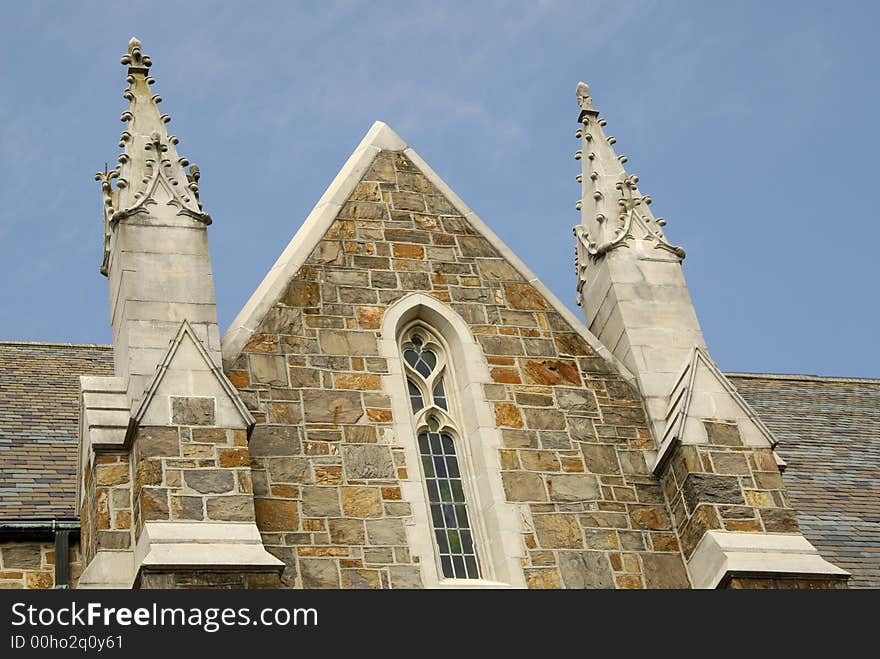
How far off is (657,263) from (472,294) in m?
2.08

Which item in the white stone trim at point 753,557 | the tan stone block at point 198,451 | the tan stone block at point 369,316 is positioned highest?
the tan stone block at point 369,316

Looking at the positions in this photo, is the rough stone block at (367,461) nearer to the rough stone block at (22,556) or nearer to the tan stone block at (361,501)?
the tan stone block at (361,501)

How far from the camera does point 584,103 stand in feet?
59.3

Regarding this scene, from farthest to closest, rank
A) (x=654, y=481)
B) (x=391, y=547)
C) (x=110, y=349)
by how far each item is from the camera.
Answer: (x=110, y=349)
(x=654, y=481)
(x=391, y=547)

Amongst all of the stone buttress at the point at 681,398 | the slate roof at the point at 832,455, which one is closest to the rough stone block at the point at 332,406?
the stone buttress at the point at 681,398

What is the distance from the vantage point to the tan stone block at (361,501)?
14.1 meters

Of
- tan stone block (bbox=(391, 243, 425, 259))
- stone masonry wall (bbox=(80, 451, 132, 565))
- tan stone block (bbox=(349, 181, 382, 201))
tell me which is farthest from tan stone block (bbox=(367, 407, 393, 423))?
tan stone block (bbox=(349, 181, 382, 201))

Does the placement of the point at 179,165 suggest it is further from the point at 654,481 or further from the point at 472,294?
the point at 654,481

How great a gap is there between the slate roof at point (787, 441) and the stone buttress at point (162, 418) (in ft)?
6.14

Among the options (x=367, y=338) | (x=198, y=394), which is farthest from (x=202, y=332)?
(x=367, y=338)

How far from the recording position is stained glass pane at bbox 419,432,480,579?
47.2 feet

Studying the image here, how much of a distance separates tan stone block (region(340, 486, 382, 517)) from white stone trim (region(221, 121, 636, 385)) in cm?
171

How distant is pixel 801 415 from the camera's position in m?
23.1
